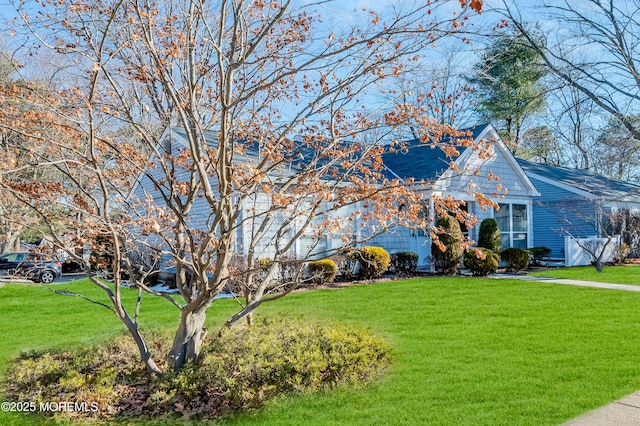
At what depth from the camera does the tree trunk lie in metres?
5.07

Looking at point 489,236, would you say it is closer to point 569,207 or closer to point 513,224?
point 513,224

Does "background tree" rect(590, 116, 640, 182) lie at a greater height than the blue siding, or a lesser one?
greater

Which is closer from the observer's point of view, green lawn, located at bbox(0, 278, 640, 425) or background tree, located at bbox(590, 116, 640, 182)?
green lawn, located at bbox(0, 278, 640, 425)

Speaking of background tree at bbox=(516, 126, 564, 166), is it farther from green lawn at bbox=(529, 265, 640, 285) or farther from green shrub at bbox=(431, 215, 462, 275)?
green shrub at bbox=(431, 215, 462, 275)

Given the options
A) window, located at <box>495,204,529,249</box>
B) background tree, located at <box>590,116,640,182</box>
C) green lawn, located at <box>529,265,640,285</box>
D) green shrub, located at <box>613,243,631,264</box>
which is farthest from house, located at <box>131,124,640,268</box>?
green lawn, located at <box>529,265,640,285</box>

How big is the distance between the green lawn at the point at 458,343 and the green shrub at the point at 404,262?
236 cm

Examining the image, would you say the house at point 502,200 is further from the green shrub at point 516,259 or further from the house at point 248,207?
the green shrub at point 516,259

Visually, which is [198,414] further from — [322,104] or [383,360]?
[322,104]

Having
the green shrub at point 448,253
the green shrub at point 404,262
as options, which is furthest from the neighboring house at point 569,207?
the green shrub at point 404,262

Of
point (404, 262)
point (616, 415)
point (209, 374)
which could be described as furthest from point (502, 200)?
point (209, 374)

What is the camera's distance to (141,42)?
189 inches

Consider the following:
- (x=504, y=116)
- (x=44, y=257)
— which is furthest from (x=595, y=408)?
(x=504, y=116)

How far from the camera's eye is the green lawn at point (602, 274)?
1314cm

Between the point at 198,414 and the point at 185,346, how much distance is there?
874 millimetres
